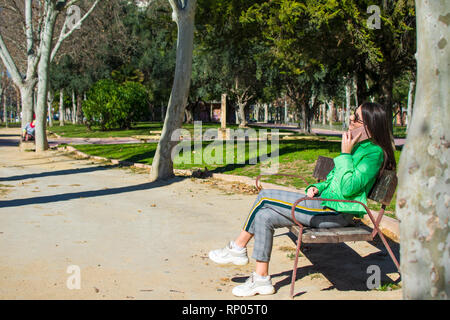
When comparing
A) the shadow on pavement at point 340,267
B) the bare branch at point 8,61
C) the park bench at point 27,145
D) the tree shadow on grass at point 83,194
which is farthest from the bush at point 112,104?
the shadow on pavement at point 340,267

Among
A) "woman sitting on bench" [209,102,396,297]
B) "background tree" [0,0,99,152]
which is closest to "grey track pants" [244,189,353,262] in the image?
"woman sitting on bench" [209,102,396,297]

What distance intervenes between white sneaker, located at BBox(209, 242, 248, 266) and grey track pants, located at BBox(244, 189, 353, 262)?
54cm

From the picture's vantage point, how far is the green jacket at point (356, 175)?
4.18 metres

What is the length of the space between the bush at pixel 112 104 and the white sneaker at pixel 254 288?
29.8 m

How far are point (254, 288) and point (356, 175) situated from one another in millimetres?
1306

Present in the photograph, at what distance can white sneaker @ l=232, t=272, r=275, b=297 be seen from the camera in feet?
13.1

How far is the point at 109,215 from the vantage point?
7309mm

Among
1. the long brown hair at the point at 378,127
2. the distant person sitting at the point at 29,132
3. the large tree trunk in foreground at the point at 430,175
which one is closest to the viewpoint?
the large tree trunk in foreground at the point at 430,175

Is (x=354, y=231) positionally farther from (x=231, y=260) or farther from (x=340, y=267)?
(x=231, y=260)

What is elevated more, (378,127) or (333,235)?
(378,127)

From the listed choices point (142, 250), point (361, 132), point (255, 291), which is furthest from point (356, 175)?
point (142, 250)

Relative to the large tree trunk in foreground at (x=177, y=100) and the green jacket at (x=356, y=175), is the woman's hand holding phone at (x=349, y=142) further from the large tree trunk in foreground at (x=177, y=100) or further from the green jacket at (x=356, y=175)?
the large tree trunk in foreground at (x=177, y=100)

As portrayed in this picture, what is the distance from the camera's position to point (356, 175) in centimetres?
418

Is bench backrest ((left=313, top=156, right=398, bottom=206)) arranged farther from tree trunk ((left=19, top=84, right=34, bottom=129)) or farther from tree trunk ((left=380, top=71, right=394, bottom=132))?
tree trunk ((left=19, top=84, right=34, bottom=129))
